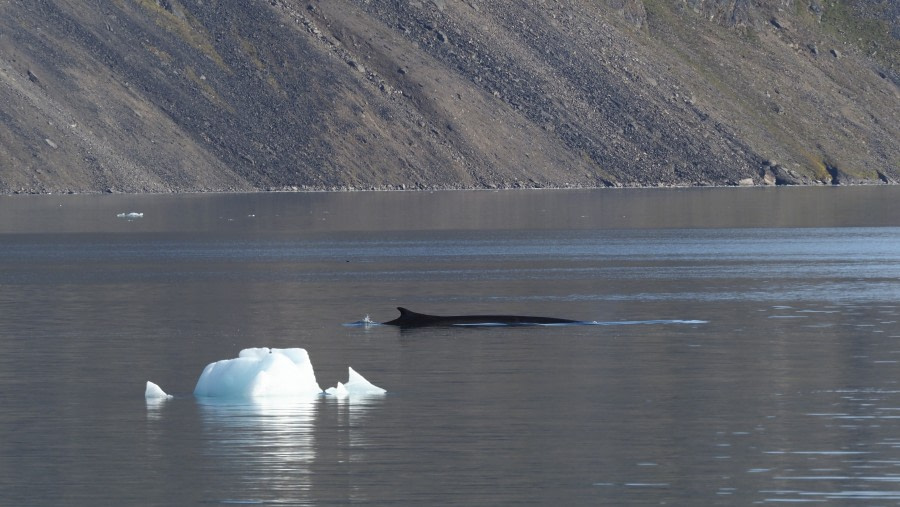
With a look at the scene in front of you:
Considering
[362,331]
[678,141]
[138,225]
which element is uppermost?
[678,141]

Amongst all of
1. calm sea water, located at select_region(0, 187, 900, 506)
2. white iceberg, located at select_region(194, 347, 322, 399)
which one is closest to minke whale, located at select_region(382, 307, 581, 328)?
calm sea water, located at select_region(0, 187, 900, 506)

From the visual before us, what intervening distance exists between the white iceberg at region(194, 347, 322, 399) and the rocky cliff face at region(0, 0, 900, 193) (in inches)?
4963

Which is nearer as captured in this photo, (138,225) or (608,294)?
(608,294)

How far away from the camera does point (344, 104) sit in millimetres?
173250

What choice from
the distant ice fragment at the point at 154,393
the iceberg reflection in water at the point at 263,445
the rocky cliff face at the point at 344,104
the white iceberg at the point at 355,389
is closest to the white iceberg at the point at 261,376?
the iceberg reflection in water at the point at 263,445

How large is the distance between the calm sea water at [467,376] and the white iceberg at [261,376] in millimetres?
555

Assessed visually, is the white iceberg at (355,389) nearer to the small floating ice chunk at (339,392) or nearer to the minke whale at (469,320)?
the small floating ice chunk at (339,392)

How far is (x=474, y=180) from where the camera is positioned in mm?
176875

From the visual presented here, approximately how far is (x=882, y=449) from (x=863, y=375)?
28.9 feet

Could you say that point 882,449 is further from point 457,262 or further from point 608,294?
point 457,262

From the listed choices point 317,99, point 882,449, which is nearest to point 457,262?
point 882,449

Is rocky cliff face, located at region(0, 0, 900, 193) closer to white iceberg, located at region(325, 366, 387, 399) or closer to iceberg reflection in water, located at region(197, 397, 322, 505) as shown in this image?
white iceberg, located at region(325, 366, 387, 399)

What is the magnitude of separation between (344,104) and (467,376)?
139 meters

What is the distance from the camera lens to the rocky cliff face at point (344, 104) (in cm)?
16225
